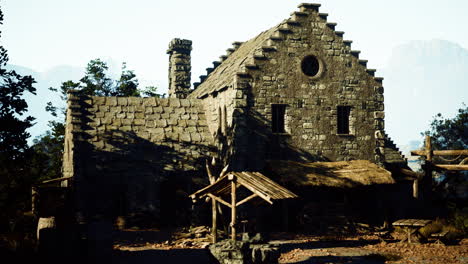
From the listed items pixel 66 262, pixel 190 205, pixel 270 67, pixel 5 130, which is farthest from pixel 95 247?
pixel 270 67

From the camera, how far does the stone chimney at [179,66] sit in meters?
28.2

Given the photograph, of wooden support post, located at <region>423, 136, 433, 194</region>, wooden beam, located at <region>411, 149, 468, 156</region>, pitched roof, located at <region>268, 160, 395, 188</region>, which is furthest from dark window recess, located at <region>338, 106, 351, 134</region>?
wooden support post, located at <region>423, 136, 433, 194</region>

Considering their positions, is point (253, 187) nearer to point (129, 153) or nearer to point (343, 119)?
point (129, 153)

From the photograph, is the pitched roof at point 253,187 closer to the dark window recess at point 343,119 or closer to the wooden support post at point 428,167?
the dark window recess at point 343,119

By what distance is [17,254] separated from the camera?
13086 mm

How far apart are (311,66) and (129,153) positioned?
901 centimetres

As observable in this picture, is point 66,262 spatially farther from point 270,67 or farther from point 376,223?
point 376,223

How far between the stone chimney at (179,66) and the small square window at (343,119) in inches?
389

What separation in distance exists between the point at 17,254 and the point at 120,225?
286 inches

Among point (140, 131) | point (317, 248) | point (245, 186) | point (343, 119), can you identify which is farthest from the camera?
point (343, 119)

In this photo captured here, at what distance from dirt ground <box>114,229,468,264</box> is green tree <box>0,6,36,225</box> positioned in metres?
4.37

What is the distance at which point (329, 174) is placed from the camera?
66.7 feet

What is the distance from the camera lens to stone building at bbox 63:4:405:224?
20562 millimetres

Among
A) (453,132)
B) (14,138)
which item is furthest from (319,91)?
(453,132)
